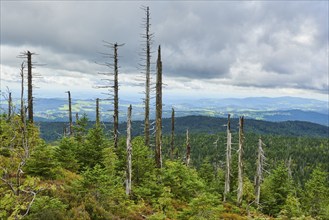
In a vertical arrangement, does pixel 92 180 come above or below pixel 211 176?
above

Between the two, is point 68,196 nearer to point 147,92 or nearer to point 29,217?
point 29,217

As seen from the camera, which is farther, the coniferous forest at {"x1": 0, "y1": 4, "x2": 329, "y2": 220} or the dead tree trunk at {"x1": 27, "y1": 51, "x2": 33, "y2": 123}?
the dead tree trunk at {"x1": 27, "y1": 51, "x2": 33, "y2": 123}

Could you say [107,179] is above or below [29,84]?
below

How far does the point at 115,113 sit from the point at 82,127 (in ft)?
17.5

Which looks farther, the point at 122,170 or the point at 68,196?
the point at 122,170

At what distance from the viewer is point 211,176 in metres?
40.8

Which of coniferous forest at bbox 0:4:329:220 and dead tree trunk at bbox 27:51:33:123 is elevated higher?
dead tree trunk at bbox 27:51:33:123

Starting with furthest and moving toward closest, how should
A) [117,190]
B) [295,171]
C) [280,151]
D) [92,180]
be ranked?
[280,151], [295,171], [117,190], [92,180]

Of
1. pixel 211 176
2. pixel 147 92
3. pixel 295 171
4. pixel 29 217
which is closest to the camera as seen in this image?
pixel 29 217

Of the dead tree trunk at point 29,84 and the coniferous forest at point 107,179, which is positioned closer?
the coniferous forest at point 107,179

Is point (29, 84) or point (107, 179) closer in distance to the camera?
point (107, 179)

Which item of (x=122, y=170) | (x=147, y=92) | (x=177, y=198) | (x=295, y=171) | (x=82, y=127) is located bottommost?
(x=295, y=171)

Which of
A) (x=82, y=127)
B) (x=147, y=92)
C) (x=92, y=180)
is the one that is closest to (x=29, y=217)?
(x=92, y=180)

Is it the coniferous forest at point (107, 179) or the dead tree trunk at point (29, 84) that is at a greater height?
the dead tree trunk at point (29, 84)
